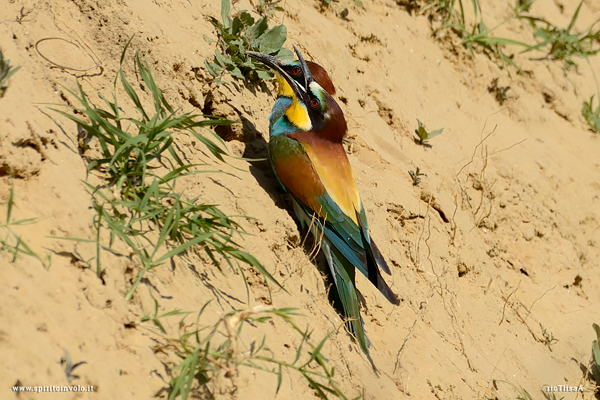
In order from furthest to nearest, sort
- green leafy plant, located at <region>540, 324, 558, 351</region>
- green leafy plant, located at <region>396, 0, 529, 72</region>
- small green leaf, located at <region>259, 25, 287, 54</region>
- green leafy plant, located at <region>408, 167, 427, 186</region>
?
1. green leafy plant, located at <region>396, 0, 529, 72</region>
2. green leafy plant, located at <region>408, 167, 427, 186</region>
3. green leafy plant, located at <region>540, 324, 558, 351</region>
4. small green leaf, located at <region>259, 25, 287, 54</region>

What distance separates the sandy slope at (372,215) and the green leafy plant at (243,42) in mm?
100

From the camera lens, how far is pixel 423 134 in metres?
4.02

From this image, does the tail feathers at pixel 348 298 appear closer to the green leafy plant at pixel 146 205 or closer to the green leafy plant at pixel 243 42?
the green leafy plant at pixel 146 205

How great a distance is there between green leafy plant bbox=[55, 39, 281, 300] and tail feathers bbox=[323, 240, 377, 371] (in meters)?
0.56

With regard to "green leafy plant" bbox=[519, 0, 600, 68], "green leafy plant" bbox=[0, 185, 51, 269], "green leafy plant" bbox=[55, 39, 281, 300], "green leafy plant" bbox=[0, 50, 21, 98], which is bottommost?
"green leafy plant" bbox=[0, 185, 51, 269]

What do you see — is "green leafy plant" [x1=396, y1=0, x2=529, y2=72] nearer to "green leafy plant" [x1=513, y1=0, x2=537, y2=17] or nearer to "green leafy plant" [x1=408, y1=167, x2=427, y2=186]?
"green leafy plant" [x1=513, y1=0, x2=537, y2=17]

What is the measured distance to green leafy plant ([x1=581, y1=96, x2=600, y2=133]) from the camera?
17.2 feet

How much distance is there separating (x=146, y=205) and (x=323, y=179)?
106cm

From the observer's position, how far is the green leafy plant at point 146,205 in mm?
2057

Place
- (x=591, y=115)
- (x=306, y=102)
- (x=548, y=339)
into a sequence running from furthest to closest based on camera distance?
1. (x=591, y=115)
2. (x=548, y=339)
3. (x=306, y=102)

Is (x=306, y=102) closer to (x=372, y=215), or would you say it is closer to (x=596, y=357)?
(x=372, y=215)

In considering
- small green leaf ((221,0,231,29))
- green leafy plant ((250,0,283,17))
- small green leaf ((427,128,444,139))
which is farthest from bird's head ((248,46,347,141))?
small green leaf ((427,128,444,139))

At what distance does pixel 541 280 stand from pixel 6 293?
3275mm

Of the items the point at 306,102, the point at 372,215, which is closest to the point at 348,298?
the point at 372,215
